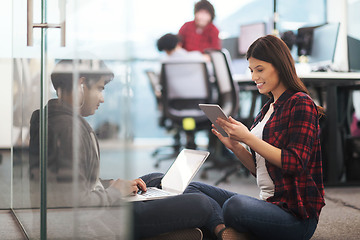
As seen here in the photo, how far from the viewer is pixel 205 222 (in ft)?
5.35

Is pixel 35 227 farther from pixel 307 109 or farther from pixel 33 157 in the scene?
pixel 307 109

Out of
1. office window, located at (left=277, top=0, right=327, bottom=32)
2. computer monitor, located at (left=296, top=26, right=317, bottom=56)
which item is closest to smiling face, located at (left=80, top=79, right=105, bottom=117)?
computer monitor, located at (left=296, top=26, right=317, bottom=56)

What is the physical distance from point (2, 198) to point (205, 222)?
1.47 meters

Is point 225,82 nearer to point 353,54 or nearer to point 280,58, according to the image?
point 353,54

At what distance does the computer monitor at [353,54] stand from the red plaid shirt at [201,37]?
4.66ft

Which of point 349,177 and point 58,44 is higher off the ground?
point 58,44

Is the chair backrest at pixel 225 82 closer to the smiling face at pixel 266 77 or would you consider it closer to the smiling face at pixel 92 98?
the smiling face at pixel 266 77

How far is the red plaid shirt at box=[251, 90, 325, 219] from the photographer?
147 centimetres

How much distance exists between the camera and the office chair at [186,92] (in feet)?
12.1

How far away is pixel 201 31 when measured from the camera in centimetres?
471

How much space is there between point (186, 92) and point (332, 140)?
3.82 feet

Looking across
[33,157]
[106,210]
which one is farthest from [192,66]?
[106,210]

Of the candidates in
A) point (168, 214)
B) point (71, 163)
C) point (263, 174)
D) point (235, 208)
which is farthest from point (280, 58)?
point (71, 163)

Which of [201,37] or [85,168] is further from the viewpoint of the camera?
[201,37]
